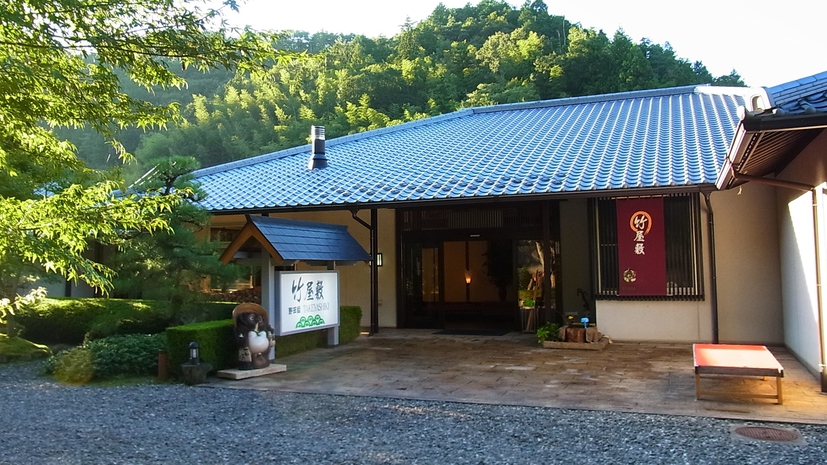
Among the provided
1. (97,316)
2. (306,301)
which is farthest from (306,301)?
(97,316)

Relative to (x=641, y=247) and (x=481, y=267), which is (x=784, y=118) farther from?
(x=481, y=267)

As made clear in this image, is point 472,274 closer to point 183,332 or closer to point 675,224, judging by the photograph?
point 675,224

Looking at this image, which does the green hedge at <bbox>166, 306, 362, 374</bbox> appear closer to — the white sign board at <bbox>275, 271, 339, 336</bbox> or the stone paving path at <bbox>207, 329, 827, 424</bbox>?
the stone paving path at <bbox>207, 329, 827, 424</bbox>

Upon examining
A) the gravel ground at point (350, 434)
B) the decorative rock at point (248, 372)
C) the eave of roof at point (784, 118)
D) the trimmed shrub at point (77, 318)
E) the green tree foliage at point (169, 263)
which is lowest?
the gravel ground at point (350, 434)

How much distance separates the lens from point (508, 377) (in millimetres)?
7254

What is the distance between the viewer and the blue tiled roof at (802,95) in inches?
175

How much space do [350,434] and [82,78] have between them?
3.33m

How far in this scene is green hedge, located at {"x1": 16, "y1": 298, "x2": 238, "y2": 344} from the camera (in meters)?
9.36

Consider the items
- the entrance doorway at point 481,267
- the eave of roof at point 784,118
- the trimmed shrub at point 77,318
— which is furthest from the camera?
the entrance doorway at point 481,267

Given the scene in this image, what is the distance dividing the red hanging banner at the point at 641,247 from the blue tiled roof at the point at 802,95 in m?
4.71

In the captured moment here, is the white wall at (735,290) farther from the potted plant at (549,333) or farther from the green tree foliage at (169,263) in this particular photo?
the green tree foliage at (169,263)

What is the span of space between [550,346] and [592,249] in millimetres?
1680

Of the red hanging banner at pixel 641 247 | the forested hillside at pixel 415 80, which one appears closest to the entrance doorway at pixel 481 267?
the red hanging banner at pixel 641 247

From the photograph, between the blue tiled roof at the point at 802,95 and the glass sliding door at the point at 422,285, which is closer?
the blue tiled roof at the point at 802,95
